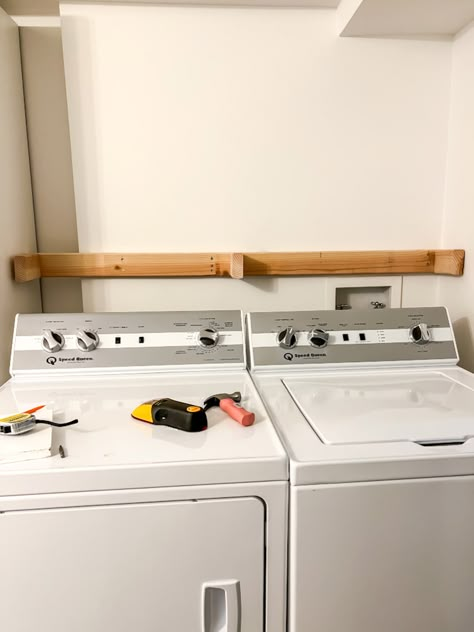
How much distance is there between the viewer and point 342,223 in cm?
142

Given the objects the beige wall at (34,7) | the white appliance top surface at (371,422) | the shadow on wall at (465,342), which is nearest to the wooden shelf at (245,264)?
the shadow on wall at (465,342)

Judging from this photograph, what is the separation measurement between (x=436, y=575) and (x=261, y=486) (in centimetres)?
35

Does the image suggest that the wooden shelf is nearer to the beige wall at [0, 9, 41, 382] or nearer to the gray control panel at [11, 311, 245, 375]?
the beige wall at [0, 9, 41, 382]

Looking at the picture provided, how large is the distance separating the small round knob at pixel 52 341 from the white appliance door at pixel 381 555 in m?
0.71

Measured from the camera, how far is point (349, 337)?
46.0 inches

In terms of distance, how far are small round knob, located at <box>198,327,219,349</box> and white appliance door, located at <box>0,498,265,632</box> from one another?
50 centimetres

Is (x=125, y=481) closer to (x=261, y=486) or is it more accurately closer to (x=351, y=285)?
(x=261, y=486)

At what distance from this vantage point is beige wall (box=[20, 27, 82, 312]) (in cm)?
132

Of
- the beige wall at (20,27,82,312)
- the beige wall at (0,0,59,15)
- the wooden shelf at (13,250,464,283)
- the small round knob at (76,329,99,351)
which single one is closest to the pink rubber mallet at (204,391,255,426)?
the small round knob at (76,329,99,351)

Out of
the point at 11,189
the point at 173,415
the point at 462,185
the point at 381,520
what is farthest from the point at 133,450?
the point at 462,185

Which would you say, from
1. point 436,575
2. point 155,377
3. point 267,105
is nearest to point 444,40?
point 267,105

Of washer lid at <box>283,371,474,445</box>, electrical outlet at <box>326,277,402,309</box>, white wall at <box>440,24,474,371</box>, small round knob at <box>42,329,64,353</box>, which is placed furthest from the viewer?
electrical outlet at <box>326,277,402,309</box>

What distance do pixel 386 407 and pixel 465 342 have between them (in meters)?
0.60

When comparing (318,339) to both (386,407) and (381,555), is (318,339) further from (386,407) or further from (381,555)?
(381,555)
